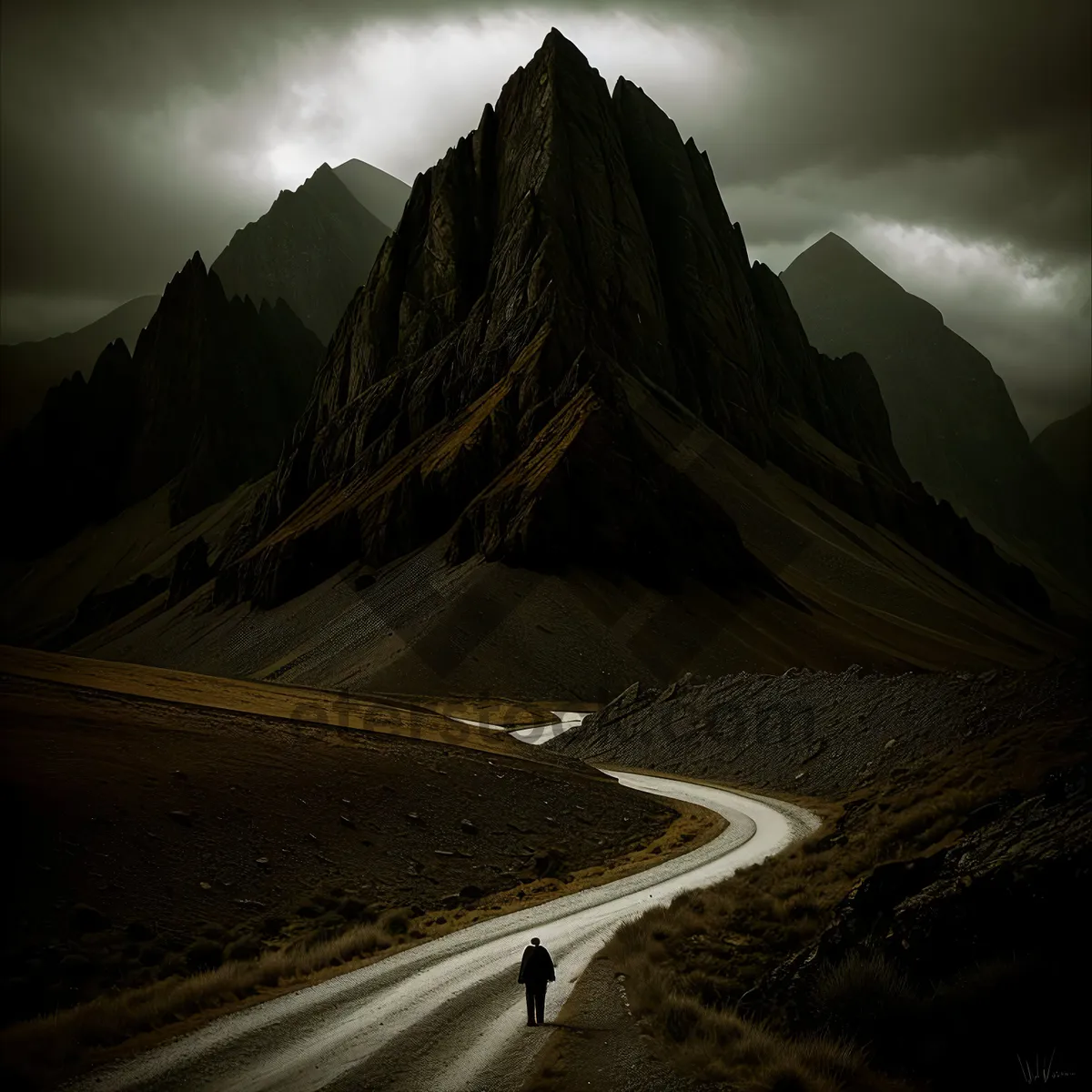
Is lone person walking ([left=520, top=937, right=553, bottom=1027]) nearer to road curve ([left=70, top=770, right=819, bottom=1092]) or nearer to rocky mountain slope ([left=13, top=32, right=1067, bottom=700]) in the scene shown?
road curve ([left=70, top=770, right=819, bottom=1092])

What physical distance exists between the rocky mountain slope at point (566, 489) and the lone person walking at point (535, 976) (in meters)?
65.5

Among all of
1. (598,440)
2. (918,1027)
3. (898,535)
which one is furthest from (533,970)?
(898,535)

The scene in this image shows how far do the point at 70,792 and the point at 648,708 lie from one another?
1629 inches

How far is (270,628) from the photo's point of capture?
108500 millimetres

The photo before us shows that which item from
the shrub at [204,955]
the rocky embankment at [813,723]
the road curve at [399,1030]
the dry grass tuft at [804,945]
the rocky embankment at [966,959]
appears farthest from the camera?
the rocky embankment at [813,723]

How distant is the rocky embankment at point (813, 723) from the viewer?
113 ft

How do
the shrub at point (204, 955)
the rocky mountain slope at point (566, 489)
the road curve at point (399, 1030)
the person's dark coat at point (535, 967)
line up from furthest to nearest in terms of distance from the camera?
1. the rocky mountain slope at point (566, 489)
2. the shrub at point (204, 955)
3. the person's dark coat at point (535, 967)
4. the road curve at point (399, 1030)

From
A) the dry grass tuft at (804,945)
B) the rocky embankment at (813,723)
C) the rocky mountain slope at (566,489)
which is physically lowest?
the dry grass tuft at (804,945)

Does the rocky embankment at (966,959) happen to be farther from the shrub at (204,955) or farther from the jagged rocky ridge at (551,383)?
the jagged rocky ridge at (551,383)

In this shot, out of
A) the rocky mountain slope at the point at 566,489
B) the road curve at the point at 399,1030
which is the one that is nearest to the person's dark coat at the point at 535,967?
the road curve at the point at 399,1030

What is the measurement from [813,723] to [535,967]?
3554cm

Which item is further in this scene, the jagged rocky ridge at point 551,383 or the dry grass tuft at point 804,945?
the jagged rocky ridge at point 551,383

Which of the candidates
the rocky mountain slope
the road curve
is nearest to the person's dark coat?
the road curve

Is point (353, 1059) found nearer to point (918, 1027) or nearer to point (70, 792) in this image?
point (918, 1027)
